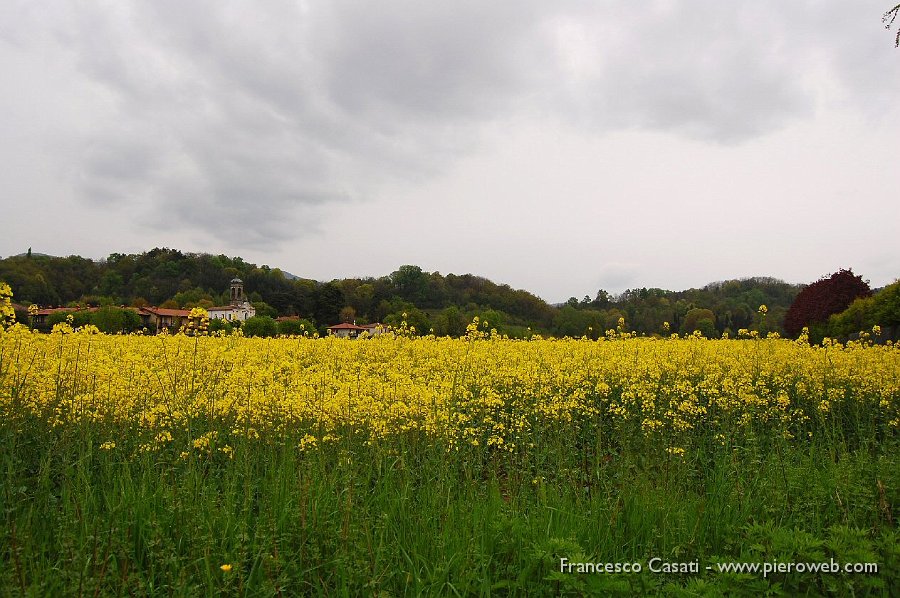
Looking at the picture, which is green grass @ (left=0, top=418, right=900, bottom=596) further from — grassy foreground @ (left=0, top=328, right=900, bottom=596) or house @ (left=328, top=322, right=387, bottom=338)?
house @ (left=328, top=322, right=387, bottom=338)

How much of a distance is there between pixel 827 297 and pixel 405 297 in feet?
126

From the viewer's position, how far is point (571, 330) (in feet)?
124

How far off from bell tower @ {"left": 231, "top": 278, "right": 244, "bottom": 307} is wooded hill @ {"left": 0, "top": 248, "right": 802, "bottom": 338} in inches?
73.4

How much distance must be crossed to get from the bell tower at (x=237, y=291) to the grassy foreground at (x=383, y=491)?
6427cm

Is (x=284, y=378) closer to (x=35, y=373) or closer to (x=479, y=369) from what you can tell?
(x=35, y=373)

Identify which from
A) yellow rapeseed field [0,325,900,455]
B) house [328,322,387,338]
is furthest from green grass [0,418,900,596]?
house [328,322,387,338]

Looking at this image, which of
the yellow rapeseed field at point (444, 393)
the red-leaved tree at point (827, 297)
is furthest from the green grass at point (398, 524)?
the red-leaved tree at point (827, 297)

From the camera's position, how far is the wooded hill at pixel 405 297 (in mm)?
38156

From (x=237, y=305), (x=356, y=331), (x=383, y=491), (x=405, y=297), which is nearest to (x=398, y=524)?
(x=383, y=491)

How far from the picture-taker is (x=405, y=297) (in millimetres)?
57719

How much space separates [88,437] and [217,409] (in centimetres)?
123

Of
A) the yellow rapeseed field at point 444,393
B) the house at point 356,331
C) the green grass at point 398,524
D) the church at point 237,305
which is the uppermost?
the church at point 237,305

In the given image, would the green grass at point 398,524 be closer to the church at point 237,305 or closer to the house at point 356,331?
the house at point 356,331

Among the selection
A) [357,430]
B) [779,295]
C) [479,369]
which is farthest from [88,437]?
[779,295]
